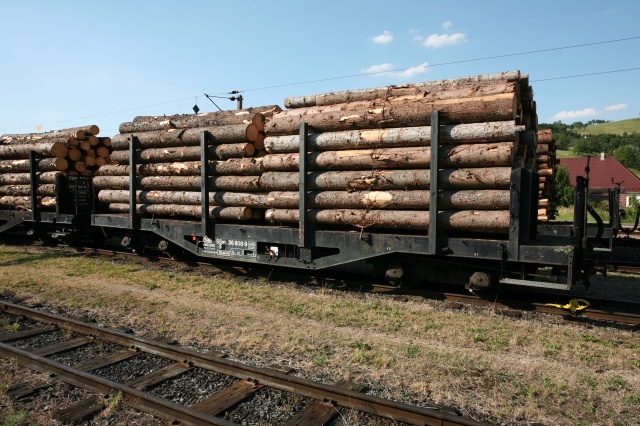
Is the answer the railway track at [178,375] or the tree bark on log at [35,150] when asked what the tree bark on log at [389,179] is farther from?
the tree bark on log at [35,150]

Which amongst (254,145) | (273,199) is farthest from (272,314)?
(254,145)

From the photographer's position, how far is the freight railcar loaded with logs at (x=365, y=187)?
23.6 ft

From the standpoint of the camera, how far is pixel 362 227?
822 cm

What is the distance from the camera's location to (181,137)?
10.9 metres

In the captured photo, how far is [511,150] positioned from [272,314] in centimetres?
432

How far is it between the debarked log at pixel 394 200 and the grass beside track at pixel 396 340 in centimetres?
162

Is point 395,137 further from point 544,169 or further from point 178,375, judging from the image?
point 544,169

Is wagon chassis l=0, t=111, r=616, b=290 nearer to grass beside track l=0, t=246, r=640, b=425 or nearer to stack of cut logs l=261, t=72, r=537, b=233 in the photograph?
stack of cut logs l=261, t=72, r=537, b=233

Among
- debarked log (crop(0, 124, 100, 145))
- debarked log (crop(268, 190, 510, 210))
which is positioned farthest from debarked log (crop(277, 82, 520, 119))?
debarked log (crop(0, 124, 100, 145))

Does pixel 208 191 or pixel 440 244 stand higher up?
pixel 208 191

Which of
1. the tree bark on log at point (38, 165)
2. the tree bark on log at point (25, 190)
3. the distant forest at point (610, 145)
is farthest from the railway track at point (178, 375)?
the distant forest at point (610, 145)

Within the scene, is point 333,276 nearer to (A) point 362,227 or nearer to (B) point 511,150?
(A) point 362,227

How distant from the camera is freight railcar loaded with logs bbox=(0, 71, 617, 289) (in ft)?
23.6

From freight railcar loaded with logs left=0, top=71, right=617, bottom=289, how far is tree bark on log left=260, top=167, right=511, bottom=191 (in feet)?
0.07
